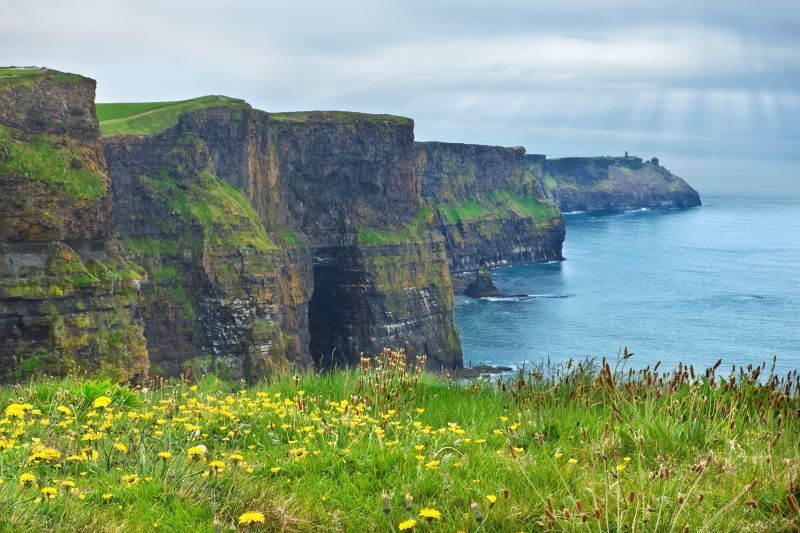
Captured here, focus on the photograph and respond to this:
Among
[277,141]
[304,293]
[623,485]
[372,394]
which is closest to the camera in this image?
[623,485]

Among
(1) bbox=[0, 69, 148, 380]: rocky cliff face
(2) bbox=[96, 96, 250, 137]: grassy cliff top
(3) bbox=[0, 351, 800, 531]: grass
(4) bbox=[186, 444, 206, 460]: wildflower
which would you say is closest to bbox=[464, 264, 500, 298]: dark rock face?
(2) bbox=[96, 96, 250, 137]: grassy cliff top

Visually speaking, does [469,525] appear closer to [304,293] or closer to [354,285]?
[304,293]

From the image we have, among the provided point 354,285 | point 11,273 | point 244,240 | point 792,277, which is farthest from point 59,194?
point 792,277

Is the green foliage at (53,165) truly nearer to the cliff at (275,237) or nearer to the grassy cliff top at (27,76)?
the grassy cliff top at (27,76)

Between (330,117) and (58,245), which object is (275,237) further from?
(58,245)

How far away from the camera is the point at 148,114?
10162 centimetres

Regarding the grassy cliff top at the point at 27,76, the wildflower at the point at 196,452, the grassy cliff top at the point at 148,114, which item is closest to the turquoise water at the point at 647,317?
the grassy cliff top at the point at 148,114

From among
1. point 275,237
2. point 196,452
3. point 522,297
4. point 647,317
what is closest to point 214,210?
point 275,237

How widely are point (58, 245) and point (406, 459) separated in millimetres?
64700

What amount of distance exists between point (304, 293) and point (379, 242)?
1809 centimetres

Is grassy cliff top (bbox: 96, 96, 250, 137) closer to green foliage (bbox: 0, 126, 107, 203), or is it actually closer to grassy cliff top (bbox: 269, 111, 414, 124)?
grassy cliff top (bbox: 269, 111, 414, 124)

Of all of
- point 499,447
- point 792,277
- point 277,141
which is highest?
point 277,141

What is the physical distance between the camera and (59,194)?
67312mm

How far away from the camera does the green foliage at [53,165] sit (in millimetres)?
65938
